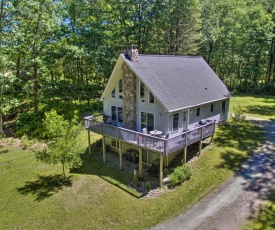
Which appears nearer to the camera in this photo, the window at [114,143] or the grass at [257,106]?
the window at [114,143]

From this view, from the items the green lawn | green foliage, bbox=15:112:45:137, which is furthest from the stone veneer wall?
green foliage, bbox=15:112:45:137

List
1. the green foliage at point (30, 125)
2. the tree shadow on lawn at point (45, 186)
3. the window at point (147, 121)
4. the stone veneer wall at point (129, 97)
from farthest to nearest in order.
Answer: the green foliage at point (30, 125), the stone veneer wall at point (129, 97), the window at point (147, 121), the tree shadow on lawn at point (45, 186)

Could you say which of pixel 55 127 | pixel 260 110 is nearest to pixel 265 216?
pixel 55 127

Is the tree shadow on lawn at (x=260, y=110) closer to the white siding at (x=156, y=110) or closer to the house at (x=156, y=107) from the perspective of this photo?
the house at (x=156, y=107)

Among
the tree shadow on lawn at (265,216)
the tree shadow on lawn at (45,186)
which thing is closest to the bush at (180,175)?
the tree shadow on lawn at (265,216)

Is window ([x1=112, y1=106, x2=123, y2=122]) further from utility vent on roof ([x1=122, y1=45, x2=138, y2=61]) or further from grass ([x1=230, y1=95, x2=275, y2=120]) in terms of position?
grass ([x1=230, y1=95, x2=275, y2=120])

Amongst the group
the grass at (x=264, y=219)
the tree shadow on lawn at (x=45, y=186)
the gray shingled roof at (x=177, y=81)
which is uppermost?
the gray shingled roof at (x=177, y=81)

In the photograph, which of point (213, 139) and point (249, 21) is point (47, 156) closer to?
point (213, 139)
